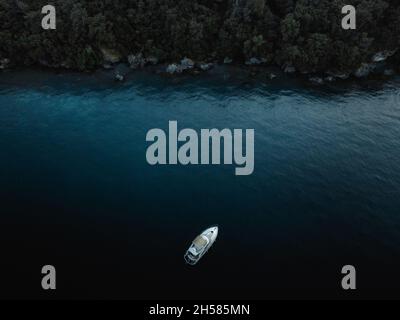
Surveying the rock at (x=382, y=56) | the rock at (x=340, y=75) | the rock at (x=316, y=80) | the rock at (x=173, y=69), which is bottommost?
the rock at (x=316, y=80)

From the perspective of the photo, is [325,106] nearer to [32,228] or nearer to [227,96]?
[227,96]

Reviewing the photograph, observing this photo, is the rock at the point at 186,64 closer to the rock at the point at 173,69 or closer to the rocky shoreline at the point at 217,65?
the rocky shoreline at the point at 217,65

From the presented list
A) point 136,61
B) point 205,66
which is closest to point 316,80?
point 205,66

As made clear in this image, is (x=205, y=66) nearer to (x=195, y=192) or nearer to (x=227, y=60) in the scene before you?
(x=227, y=60)

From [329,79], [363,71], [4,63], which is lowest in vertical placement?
[329,79]

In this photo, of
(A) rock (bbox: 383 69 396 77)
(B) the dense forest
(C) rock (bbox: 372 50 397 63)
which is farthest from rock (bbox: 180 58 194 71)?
(A) rock (bbox: 383 69 396 77)

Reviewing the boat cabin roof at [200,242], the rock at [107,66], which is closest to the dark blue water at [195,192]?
the boat cabin roof at [200,242]

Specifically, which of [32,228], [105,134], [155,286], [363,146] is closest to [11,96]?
[105,134]
